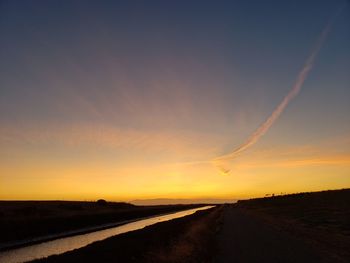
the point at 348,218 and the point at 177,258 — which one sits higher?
the point at 348,218

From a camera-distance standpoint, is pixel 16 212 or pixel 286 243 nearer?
pixel 286 243

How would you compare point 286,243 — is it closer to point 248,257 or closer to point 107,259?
point 248,257

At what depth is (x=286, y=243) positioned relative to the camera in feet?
98.3

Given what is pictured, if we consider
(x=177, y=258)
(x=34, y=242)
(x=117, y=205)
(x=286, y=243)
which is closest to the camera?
(x=177, y=258)

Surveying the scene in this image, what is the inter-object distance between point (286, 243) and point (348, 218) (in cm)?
2815

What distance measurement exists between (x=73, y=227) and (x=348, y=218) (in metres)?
41.2

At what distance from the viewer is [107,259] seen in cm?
2414

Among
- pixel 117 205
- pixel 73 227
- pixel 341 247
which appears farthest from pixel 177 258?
pixel 117 205

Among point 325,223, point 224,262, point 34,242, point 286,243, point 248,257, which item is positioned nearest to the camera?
point 224,262

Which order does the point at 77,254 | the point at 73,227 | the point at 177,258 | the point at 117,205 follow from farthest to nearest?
the point at 117,205, the point at 73,227, the point at 77,254, the point at 177,258

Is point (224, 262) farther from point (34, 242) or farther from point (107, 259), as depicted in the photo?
point (34, 242)

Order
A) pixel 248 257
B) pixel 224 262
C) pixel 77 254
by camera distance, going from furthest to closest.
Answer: pixel 77 254
pixel 248 257
pixel 224 262

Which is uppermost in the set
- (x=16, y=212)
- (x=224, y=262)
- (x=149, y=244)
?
(x=16, y=212)

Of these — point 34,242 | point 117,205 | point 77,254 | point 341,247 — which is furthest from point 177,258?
point 117,205
